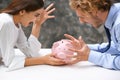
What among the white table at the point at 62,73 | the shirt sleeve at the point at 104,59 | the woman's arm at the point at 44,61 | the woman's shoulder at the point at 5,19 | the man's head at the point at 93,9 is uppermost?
the man's head at the point at 93,9

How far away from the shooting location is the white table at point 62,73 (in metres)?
1.26

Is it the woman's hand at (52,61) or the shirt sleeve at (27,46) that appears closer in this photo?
the woman's hand at (52,61)

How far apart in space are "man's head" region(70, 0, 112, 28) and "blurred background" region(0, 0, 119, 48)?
122 centimetres

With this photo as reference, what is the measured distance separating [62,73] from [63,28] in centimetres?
128

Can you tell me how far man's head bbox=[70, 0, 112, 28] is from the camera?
1248 mm

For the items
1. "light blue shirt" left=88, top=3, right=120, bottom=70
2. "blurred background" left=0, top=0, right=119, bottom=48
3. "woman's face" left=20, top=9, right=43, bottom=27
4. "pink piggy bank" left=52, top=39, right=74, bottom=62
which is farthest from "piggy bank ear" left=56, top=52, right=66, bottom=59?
"blurred background" left=0, top=0, right=119, bottom=48

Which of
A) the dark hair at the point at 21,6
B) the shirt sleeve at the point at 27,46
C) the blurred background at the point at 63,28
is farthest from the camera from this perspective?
the blurred background at the point at 63,28

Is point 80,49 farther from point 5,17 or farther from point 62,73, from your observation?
point 5,17

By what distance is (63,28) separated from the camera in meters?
2.56

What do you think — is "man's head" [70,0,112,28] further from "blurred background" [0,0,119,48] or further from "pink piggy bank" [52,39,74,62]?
"blurred background" [0,0,119,48]

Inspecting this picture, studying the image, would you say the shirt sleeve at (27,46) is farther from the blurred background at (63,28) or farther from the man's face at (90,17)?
the blurred background at (63,28)

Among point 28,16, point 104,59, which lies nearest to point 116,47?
point 104,59

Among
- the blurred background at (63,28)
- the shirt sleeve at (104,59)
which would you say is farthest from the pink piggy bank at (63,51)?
the blurred background at (63,28)

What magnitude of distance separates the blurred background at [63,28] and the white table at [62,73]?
1168 mm
